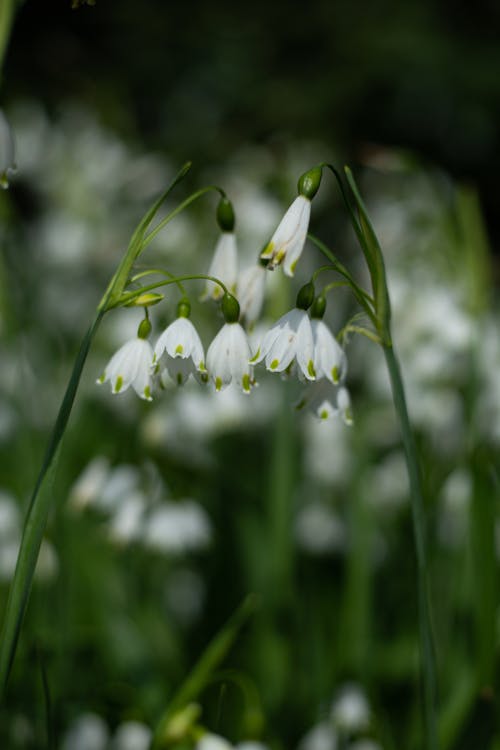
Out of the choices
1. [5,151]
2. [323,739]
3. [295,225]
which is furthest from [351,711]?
[5,151]

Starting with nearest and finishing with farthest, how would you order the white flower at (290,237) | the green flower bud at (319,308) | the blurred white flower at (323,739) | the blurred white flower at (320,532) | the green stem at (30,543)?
1. the green stem at (30,543)
2. the white flower at (290,237)
3. the green flower bud at (319,308)
4. the blurred white flower at (323,739)
5. the blurred white flower at (320,532)

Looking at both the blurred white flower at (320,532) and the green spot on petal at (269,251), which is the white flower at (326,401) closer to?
the green spot on petal at (269,251)

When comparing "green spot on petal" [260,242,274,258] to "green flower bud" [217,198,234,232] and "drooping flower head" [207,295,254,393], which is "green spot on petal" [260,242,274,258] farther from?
"green flower bud" [217,198,234,232]

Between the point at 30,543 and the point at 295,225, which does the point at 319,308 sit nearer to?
the point at 295,225

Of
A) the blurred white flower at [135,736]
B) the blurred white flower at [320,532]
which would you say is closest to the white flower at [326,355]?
the blurred white flower at [135,736]

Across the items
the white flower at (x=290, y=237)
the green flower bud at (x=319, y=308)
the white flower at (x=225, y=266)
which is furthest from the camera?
the white flower at (x=225, y=266)

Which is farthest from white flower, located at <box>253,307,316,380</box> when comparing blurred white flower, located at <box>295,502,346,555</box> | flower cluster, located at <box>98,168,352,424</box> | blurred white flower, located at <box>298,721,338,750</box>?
blurred white flower, located at <box>295,502,346,555</box>

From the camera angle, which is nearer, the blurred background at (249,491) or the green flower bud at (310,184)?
the green flower bud at (310,184)
